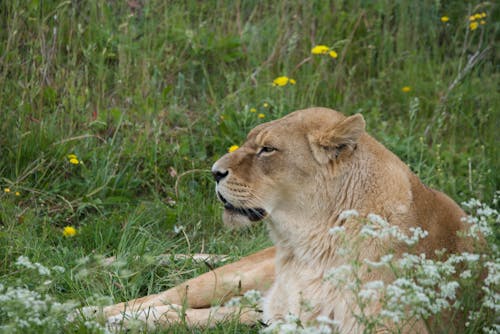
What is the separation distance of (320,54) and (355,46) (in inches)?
23.0

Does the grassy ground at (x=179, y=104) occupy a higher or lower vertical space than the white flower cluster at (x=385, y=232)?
lower

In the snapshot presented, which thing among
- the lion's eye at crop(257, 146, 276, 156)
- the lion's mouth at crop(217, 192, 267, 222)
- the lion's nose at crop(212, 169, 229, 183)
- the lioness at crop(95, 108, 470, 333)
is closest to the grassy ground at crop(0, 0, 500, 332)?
the lioness at crop(95, 108, 470, 333)

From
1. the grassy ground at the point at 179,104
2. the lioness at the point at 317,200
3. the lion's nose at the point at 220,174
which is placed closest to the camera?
the lioness at the point at 317,200

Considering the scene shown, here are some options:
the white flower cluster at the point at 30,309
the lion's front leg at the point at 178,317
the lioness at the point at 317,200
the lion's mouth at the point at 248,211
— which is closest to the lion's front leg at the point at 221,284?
the lion's front leg at the point at 178,317

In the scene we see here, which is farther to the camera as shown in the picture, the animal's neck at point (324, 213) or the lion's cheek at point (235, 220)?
the lion's cheek at point (235, 220)

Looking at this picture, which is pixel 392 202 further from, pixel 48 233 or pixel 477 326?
pixel 48 233

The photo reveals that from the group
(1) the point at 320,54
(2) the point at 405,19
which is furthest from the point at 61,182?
(2) the point at 405,19

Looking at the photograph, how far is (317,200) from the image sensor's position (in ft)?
13.9

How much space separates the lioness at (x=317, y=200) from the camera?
13.5 ft

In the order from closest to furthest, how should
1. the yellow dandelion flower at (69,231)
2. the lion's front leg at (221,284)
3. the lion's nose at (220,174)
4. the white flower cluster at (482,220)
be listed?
the white flower cluster at (482,220)
the lion's nose at (220,174)
the lion's front leg at (221,284)
the yellow dandelion flower at (69,231)

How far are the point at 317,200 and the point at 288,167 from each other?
0.70 feet

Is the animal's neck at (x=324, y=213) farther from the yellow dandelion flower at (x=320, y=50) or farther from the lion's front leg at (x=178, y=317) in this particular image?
the yellow dandelion flower at (x=320, y=50)

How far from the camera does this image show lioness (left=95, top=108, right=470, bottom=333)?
4113mm

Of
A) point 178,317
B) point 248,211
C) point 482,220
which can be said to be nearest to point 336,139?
point 248,211
